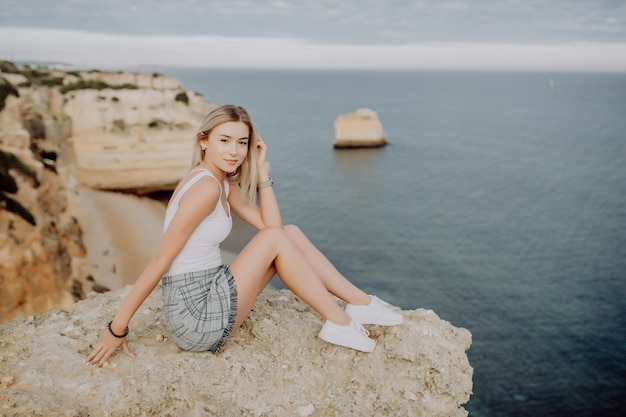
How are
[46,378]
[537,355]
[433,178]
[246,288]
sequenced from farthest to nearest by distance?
[433,178] < [537,355] < [246,288] < [46,378]

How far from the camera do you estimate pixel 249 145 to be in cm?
471

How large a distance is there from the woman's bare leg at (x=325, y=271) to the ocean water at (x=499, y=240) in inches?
471

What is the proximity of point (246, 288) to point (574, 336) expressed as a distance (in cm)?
1833

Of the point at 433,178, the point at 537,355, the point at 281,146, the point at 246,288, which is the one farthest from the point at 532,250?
the point at 281,146

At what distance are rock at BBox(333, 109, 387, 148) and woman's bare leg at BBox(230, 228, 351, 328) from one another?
5228 cm

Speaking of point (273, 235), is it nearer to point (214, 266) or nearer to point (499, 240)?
point (214, 266)

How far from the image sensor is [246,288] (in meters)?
4.39

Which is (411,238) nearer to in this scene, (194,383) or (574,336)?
(574,336)

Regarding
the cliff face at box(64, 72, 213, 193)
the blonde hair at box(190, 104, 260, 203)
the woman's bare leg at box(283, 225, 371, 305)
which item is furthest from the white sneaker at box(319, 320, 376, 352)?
the cliff face at box(64, 72, 213, 193)

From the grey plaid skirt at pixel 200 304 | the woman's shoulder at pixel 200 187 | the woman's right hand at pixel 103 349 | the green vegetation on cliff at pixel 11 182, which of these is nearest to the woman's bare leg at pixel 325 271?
the grey plaid skirt at pixel 200 304

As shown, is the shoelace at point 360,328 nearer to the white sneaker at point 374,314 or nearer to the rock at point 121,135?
the white sneaker at point 374,314

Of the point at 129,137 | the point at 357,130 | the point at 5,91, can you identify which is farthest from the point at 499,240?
the point at 357,130

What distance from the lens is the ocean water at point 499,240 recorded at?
1680 cm

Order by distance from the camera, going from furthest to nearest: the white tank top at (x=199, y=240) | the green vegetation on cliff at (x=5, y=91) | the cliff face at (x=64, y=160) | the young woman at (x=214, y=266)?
the green vegetation on cliff at (x=5, y=91) → the cliff face at (x=64, y=160) → the white tank top at (x=199, y=240) → the young woman at (x=214, y=266)
